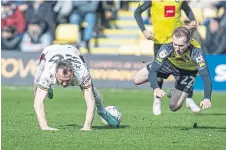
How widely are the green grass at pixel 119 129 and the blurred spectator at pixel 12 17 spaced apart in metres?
9.15

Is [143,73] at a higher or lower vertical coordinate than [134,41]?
higher

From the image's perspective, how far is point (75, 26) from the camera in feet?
98.9

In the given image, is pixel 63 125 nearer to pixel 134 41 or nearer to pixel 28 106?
pixel 28 106

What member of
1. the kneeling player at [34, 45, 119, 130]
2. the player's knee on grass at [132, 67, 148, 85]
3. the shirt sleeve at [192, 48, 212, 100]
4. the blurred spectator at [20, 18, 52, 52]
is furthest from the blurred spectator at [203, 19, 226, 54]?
the kneeling player at [34, 45, 119, 130]

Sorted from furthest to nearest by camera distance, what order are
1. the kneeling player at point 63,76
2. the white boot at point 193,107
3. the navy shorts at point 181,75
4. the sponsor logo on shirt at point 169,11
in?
the sponsor logo on shirt at point 169,11 → the white boot at point 193,107 → the navy shorts at point 181,75 → the kneeling player at point 63,76

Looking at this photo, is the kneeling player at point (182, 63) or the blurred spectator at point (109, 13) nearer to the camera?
the kneeling player at point (182, 63)

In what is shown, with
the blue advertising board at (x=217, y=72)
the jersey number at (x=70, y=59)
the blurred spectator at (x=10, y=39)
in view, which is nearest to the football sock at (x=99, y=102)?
the jersey number at (x=70, y=59)

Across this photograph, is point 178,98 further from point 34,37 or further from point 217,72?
point 34,37

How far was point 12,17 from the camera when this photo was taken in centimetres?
3023

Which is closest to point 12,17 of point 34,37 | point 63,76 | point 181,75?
point 34,37

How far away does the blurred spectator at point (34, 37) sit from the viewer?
29.8 m

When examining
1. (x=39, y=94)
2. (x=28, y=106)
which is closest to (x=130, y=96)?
(x=28, y=106)

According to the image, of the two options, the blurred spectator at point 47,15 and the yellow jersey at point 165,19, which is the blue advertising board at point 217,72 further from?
the yellow jersey at point 165,19

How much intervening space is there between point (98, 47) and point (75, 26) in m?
1.08
